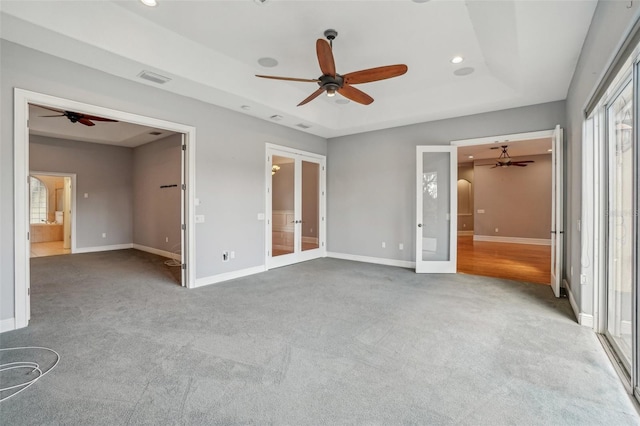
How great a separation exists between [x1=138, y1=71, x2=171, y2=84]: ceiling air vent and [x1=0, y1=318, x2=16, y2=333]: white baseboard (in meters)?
3.01

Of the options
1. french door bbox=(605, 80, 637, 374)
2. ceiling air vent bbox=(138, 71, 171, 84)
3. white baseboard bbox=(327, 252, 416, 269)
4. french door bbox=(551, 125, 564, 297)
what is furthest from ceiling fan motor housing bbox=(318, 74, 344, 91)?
white baseboard bbox=(327, 252, 416, 269)

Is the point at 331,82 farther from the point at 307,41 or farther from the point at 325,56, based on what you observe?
the point at 307,41

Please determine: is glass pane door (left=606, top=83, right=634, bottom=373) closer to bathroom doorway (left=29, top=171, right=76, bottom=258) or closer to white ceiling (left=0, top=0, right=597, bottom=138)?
white ceiling (left=0, top=0, right=597, bottom=138)

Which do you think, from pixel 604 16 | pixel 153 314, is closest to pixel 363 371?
pixel 153 314

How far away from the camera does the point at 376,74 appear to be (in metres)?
3.20

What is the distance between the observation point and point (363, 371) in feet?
7.64

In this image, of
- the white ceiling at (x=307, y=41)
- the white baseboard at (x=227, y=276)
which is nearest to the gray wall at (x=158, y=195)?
the white baseboard at (x=227, y=276)

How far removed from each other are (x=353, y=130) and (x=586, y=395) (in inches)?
218

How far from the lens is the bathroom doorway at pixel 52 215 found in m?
7.79

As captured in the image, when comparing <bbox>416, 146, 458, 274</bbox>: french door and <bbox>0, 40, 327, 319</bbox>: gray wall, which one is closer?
<bbox>0, 40, 327, 319</bbox>: gray wall

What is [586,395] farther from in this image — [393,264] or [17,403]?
[393,264]

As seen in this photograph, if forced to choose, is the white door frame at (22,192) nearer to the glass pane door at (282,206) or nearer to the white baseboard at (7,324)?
the white baseboard at (7,324)

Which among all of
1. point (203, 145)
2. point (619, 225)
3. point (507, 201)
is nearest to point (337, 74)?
point (203, 145)

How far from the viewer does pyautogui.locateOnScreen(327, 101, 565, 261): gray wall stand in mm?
5543
